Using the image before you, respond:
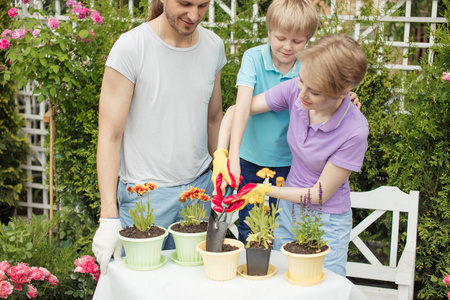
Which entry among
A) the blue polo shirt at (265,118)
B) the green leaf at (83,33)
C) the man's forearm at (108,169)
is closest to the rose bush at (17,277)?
the man's forearm at (108,169)

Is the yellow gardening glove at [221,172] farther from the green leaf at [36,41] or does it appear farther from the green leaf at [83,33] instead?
the green leaf at [36,41]

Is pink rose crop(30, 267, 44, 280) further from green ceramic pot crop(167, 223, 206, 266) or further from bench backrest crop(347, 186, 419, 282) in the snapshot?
bench backrest crop(347, 186, 419, 282)

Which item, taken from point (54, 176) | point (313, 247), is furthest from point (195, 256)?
point (54, 176)

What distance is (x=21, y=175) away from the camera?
417 cm

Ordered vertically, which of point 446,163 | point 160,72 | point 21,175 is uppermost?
point 160,72

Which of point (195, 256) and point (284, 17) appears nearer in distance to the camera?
point (195, 256)

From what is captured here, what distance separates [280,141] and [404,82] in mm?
1191

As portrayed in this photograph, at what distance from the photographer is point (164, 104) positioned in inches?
73.5

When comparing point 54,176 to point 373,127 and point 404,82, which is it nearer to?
point 373,127

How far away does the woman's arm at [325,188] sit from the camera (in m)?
1.71

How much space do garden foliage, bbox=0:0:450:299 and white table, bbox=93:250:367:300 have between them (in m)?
1.36

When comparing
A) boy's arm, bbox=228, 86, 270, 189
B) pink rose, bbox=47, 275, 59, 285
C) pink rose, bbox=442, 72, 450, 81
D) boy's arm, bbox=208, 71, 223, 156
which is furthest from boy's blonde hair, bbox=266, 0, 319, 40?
pink rose, bbox=47, 275, 59, 285

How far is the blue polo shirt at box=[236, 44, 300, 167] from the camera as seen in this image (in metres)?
1.98

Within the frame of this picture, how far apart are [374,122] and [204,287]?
1.80 meters
